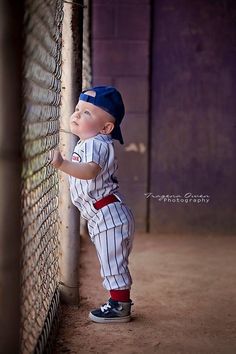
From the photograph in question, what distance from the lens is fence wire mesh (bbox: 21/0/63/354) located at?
Result: 238 cm

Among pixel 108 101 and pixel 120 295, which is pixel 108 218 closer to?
pixel 120 295

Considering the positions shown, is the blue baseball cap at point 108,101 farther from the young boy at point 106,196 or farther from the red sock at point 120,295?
the red sock at point 120,295

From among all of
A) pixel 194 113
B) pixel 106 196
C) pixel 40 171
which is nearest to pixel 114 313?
pixel 106 196

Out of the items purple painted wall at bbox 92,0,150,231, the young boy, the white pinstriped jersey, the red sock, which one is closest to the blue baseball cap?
the young boy

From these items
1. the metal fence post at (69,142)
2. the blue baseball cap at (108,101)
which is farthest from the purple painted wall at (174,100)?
the blue baseball cap at (108,101)

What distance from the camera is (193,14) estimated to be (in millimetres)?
5703

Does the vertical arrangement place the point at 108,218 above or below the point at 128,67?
below

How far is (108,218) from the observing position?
3.22 metres

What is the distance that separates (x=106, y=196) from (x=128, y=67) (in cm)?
273

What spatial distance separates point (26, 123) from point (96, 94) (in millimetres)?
1010

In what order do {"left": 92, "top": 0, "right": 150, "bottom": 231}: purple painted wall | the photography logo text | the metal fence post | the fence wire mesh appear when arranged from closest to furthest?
the fence wire mesh
the metal fence post
{"left": 92, "top": 0, "right": 150, "bottom": 231}: purple painted wall
the photography logo text

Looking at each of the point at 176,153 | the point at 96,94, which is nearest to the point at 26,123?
the point at 96,94

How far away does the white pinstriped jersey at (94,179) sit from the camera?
3.09 meters

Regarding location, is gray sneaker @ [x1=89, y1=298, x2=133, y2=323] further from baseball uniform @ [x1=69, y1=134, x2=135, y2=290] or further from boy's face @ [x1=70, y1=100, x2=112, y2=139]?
boy's face @ [x1=70, y1=100, x2=112, y2=139]
